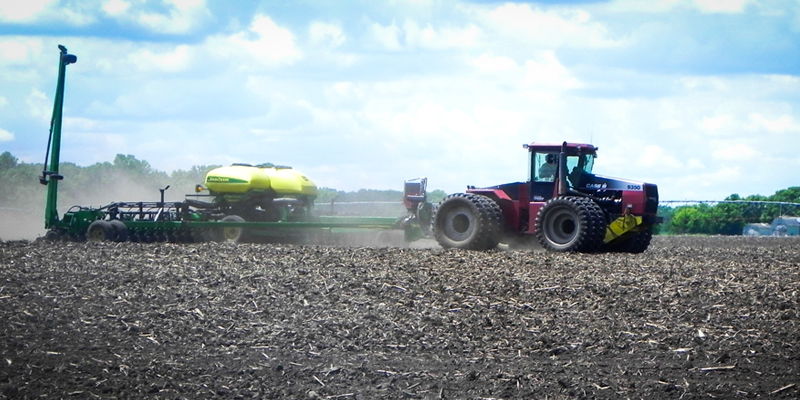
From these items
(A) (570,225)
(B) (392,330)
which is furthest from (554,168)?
(B) (392,330)

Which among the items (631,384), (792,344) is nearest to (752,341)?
(792,344)

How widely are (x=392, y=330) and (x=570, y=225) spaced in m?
8.52

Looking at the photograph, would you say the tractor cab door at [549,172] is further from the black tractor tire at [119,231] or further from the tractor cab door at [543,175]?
the black tractor tire at [119,231]

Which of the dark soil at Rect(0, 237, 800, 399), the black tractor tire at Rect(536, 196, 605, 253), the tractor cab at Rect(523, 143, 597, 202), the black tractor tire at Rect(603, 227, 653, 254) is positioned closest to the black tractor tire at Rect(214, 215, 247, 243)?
the tractor cab at Rect(523, 143, 597, 202)

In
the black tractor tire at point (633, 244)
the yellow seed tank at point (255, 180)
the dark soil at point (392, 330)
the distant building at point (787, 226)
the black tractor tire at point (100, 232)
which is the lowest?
the dark soil at point (392, 330)

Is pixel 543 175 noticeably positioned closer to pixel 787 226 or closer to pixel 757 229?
pixel 787 226

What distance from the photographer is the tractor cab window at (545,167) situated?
55.9 feet

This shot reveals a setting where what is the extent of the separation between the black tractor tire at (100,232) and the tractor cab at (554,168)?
9.31m

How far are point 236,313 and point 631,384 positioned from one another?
4.20m

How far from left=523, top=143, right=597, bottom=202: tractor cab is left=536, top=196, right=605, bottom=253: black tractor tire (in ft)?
2.12

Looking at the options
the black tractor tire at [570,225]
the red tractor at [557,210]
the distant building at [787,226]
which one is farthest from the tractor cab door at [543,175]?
the distant building at [787,226]

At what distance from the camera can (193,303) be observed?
9688 mm

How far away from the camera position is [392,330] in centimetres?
862

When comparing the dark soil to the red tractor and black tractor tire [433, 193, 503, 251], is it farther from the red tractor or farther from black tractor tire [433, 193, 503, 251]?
black tractor tire [433, 193, 503, 251]
